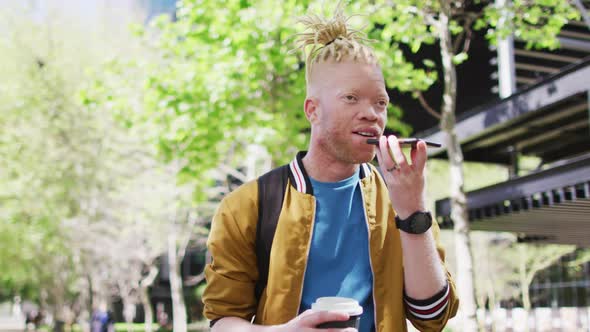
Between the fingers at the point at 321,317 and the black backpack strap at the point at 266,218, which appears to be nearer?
the fingers at the point at 321,317

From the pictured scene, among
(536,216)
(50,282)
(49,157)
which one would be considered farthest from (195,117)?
(50,282)

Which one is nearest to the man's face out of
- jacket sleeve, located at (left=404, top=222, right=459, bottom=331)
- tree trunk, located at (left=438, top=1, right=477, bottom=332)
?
jacket sleeve, located at (left=404, top=222, right=459, bottom=331)

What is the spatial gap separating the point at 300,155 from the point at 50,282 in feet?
95.7

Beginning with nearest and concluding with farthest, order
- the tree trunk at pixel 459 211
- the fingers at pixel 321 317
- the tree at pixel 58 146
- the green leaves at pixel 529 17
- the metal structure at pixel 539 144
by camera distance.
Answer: the fingers at pixel 321 317, the tree trunk at pixel 459 211, the green leaves at pixel 529 17, the metal structure at pixel 539 144, the tree at pixel 58 146

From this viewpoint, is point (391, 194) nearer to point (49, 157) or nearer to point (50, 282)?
point (49, 157)

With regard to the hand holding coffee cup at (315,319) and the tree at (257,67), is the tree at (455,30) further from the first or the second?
the hand holding coffee cup at (315,319)

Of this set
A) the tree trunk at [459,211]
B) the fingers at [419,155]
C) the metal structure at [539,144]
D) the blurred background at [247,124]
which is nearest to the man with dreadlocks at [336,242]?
the fingers at [419,155]

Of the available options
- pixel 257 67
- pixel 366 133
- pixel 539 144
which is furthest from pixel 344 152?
pixel 539 144

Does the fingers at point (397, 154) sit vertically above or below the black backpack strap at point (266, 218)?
above

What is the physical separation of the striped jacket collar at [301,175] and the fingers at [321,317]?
476mm

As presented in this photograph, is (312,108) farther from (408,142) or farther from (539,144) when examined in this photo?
(539,144)

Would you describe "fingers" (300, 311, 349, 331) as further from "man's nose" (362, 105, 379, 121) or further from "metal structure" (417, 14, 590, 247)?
"metal structure" (417, 14, 590, 247)

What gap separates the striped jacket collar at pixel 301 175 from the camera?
2102 mm

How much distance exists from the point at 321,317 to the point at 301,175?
1.83 ft
